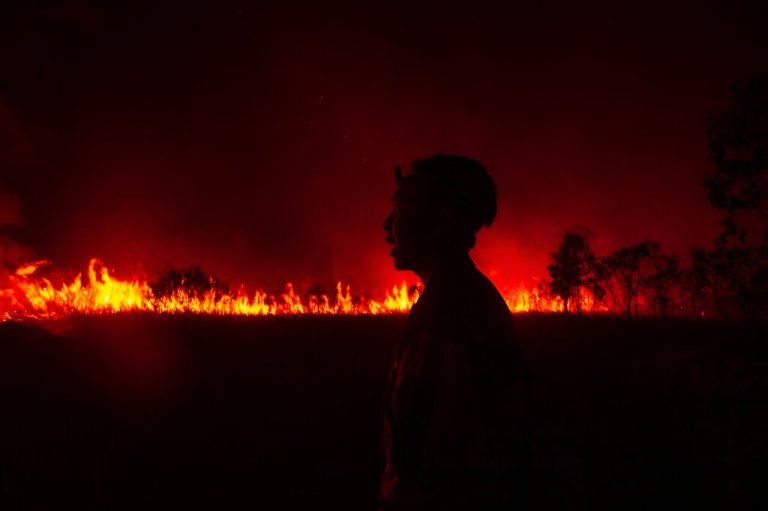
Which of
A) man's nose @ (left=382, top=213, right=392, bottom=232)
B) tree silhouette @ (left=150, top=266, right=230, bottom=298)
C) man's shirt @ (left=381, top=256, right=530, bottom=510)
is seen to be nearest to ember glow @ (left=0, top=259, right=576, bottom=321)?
tree silhouette @ (left=150, top=266, right=230, bottom=298)

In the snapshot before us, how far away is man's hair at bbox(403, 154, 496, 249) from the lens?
1956mm

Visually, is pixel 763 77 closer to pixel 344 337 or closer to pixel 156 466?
pixel 344 337

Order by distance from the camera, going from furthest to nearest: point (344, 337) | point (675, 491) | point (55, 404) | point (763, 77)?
point (344, 337) → point (763, 77) → point (55, 404) → point (675, 491)

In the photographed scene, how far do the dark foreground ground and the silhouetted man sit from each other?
5.14 metres

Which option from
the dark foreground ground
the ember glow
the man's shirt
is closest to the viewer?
the man's shirt

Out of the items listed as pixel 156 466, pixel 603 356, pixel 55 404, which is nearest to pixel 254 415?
pixel 156 466

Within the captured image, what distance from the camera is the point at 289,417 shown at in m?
9.98

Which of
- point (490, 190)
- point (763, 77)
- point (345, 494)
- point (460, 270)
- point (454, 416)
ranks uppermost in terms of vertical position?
point (763, 77)

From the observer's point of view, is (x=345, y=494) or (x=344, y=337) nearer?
(x=345, y=494)

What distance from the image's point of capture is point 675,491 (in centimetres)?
745

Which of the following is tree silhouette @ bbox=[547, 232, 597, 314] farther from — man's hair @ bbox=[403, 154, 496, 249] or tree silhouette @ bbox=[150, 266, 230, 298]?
man's hair @ bbox=[403, 154, 496, 249]

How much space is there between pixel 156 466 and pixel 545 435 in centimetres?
590

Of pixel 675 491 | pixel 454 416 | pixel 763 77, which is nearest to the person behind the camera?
pixel 454 416

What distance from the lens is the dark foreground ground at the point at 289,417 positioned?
25.7 ft
